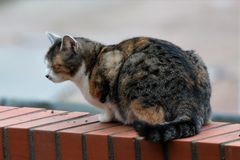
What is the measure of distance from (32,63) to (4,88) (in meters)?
1.33

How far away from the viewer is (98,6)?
52.7ft

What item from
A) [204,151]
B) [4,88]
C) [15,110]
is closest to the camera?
[204,151]

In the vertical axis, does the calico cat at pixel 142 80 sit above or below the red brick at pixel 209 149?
above

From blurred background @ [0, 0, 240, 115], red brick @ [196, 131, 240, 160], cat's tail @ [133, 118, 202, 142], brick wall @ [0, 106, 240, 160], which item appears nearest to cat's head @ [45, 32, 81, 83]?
brick wall @ [0, 106, 240, 160]

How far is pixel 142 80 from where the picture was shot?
3328 mm

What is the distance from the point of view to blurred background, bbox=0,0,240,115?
950cm

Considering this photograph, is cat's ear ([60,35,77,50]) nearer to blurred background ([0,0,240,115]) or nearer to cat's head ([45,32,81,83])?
cat's head ([45,32,81,83])

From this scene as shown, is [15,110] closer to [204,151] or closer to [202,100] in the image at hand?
[202,100]

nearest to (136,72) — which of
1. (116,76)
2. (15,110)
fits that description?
(116,76)

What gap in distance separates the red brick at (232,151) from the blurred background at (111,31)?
188 inches

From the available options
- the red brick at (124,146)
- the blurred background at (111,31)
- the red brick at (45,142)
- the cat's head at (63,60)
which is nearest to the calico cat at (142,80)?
the cat's head at (63,60)

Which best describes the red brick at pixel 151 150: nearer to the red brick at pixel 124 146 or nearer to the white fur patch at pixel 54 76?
the red brick at pixel 124 146

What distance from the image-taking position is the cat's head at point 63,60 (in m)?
3.64

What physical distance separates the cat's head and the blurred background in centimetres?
399
